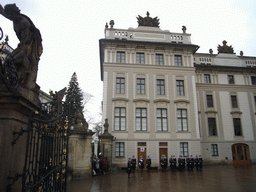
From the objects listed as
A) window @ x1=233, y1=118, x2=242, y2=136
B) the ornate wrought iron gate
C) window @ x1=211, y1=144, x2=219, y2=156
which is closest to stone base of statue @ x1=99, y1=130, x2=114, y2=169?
window @ x1=211, y1=144, x2=219, y2=156

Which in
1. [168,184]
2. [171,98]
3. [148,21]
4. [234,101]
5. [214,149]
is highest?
[148,21]

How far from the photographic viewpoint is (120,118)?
971 inches

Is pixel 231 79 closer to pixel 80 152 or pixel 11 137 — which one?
pixel 80 152

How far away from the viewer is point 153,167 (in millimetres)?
23672

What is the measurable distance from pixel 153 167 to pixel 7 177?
21.5 m

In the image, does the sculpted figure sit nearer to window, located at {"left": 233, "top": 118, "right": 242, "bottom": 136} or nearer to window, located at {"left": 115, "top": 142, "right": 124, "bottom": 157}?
window, located at {"left": 115, "top": 142, "right": 124, "bottom": 157}

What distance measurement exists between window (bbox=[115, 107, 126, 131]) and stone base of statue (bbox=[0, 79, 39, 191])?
2009cm

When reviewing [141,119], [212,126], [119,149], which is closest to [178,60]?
[141,119]

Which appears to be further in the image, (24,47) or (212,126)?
(212,126)

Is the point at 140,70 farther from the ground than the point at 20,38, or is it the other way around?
the point at 140,70

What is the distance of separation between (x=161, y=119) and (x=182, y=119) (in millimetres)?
2727

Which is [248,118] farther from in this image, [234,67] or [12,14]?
[12,14]

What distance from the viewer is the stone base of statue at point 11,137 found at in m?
3.89

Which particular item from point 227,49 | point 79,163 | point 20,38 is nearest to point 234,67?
point 227,49
